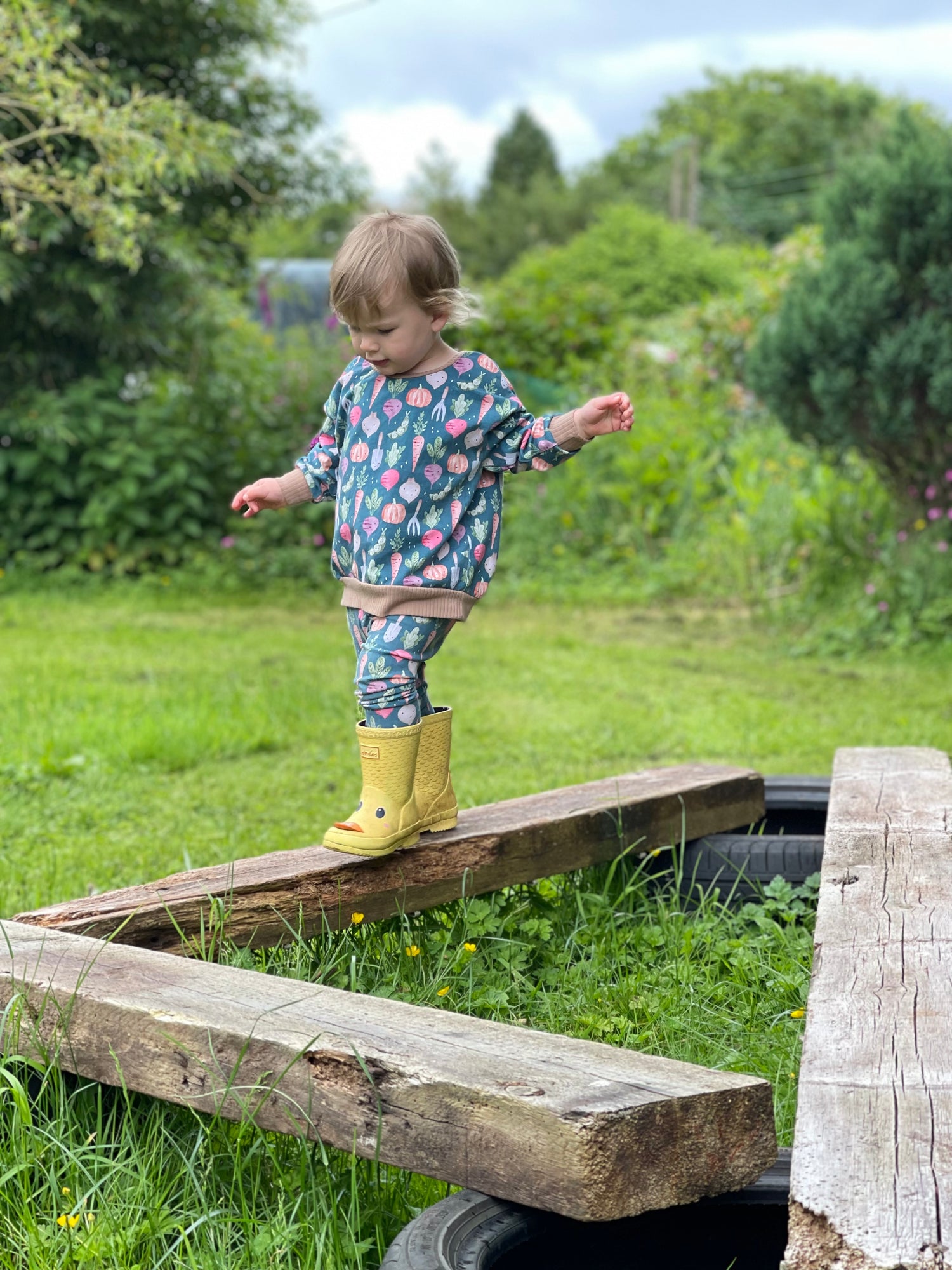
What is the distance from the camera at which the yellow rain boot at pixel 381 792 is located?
259 centimetres

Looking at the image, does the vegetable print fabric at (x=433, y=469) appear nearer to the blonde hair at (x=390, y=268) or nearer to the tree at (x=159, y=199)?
the blonde hair at (x=390, y=268)

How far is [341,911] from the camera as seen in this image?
103 inches

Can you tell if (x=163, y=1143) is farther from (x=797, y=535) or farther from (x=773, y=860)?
(x=797, y=535)

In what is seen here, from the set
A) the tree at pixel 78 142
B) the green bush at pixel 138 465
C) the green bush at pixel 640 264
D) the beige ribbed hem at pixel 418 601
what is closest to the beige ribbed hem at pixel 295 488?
the beige ribbed hem at pixel 418 601

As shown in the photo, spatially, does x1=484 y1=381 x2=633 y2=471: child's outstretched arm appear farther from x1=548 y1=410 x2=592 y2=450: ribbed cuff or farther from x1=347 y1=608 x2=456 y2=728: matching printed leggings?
x1=347 y1=608 x2=456 y2=728: matching printed leggings

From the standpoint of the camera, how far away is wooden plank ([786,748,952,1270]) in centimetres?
132

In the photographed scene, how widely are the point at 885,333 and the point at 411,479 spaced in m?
4.93

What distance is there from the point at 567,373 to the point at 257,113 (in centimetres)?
308

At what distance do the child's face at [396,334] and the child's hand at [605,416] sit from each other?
324 mm

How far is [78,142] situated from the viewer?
8.76m

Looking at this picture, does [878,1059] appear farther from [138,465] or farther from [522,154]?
[522,154]

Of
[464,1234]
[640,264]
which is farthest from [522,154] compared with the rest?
[464,1234]

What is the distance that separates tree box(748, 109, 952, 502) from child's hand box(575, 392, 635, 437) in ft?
14.9

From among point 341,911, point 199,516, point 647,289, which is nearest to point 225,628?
point 199,516
